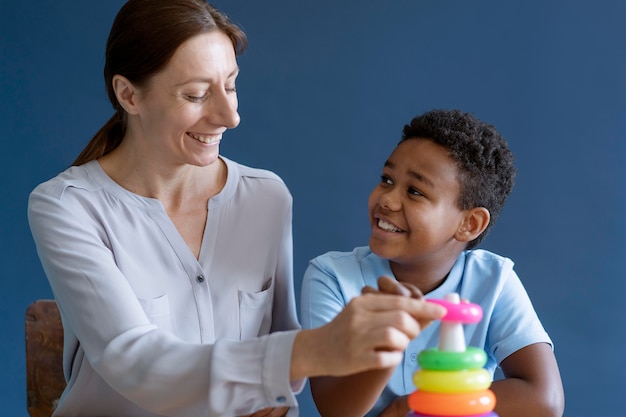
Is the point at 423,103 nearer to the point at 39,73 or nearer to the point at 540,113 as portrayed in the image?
the point at 540,113

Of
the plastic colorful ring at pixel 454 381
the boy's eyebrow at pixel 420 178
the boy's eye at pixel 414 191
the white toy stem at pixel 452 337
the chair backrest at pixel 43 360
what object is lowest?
the chair backrest at pixel 43 360

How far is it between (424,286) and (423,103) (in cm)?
104

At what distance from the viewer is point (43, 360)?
73.4 inches

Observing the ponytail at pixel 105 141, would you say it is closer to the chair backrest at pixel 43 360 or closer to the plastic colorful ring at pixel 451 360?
the chair backrest at pixel 43 360

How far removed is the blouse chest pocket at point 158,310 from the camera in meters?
1.65

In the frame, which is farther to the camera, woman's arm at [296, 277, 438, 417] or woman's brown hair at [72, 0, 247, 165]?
woman's brown hair at [72, 0, 247, 165]

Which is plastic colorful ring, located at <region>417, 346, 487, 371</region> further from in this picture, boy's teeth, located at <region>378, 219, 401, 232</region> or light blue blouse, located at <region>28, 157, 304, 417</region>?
boy's teeth, located at <region>378, 219, 401, 232</region>

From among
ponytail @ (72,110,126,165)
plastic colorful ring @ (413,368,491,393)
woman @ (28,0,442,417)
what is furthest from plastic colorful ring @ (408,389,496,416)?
ponytail @ (72,110,126,165)

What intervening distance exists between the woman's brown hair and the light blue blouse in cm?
22

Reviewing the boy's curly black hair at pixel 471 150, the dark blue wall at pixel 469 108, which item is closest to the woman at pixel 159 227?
the boy's curly black hair at pixel 471 150

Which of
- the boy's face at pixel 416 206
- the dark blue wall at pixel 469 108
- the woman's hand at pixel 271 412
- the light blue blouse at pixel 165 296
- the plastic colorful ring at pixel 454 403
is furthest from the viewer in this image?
the dark blue wall at pixel 469 108

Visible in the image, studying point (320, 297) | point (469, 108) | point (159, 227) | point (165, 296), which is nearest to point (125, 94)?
point (159, 227)

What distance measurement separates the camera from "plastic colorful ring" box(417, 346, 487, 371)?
1069mm

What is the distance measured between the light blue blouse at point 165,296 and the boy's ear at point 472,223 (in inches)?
14.6
